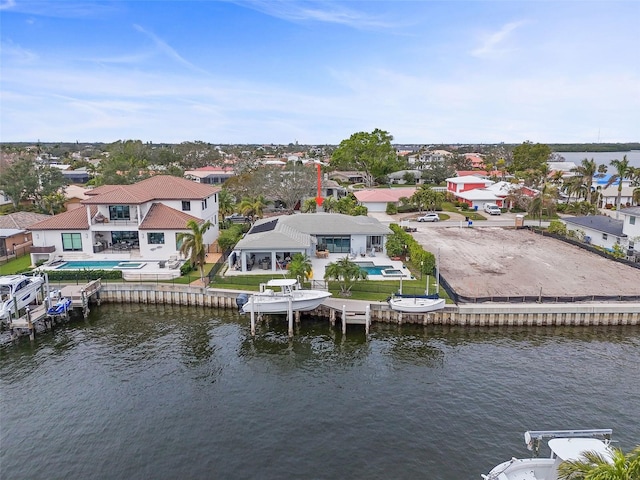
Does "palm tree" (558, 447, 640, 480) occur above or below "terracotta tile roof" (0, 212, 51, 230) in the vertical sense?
below

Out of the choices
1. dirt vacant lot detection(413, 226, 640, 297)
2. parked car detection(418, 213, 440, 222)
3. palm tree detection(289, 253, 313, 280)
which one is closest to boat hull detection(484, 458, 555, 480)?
dirt vacant lot detection(413, 226, 640, 297)

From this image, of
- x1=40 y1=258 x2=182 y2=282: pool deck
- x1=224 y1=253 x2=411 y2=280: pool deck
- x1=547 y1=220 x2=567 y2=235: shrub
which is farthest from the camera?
x1=547 y1=220 x2=567 y2=235: shrub

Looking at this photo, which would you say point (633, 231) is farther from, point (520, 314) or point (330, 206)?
point (330, 206)

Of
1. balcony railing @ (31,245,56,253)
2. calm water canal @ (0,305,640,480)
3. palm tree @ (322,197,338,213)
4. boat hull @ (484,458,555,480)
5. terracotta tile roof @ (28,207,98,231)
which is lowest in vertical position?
calm water canal @ (0,305,640,480)

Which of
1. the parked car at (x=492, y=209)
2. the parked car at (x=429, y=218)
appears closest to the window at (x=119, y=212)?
the parked car at (x=429, y=218)

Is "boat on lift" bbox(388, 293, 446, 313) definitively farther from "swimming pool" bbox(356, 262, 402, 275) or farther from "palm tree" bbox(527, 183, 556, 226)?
"palm tree" bbox(527, 183, 556, 226)

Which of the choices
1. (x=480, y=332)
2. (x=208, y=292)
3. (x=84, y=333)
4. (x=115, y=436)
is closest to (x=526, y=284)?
(x=480, y=332)

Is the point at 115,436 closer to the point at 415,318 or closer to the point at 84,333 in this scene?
the point at 84,333

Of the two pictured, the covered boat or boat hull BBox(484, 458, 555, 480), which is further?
the covered boat
